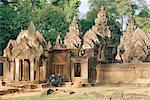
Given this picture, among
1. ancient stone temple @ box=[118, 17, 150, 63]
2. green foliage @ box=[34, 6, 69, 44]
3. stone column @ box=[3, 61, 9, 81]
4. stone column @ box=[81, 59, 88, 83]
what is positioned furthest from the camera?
green foliage @ box=[34, 6, 69, 44]

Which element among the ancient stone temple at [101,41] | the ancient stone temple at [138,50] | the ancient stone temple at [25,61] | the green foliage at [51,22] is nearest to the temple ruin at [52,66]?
the ancient stone temple at [25,61]

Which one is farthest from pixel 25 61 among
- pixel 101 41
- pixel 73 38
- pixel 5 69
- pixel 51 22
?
pixel 51 22

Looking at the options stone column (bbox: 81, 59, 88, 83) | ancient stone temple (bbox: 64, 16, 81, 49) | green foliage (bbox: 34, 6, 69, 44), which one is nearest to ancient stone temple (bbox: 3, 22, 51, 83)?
stone column (bbox: 81, 59, 88, 83)

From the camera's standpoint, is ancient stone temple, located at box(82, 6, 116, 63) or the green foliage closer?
ancient stone temple, located at box(82, 6, 116, 63)

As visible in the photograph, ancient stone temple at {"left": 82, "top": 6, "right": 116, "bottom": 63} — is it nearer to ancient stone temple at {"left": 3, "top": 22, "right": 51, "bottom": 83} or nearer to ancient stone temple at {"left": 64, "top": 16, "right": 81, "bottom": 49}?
ancient stone temple at {"left": 64, "top": 16, "right": 81, "bottom": 49}

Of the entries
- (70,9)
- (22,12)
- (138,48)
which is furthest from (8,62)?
(70,9)

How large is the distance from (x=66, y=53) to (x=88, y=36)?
8.89 meters

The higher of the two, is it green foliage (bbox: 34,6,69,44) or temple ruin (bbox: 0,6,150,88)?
green foliage (bbox: 34,6,69,44)

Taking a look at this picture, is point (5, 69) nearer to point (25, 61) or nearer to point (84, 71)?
point (25, 61)

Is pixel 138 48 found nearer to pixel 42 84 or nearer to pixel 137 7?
pixel 42 84

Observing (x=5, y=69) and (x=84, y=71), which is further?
(x=84, y=71)

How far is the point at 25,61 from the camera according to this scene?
33250mm

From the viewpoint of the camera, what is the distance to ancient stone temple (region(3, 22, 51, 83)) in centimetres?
3275

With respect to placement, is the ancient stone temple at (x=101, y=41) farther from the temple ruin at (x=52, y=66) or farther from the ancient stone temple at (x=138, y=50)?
the temple ruin at (x=52, y=66)
